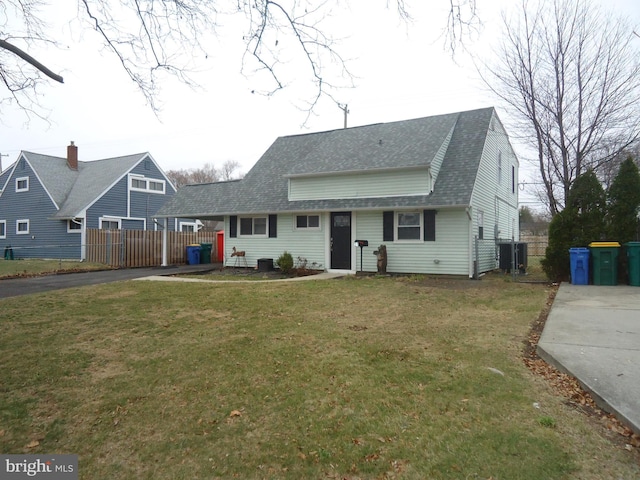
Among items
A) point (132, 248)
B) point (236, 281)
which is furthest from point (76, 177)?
point (236, 281)

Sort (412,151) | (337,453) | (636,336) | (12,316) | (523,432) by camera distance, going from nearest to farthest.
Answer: (337,453) → (523,432) → (636,336) → (12,316) → (412,151)

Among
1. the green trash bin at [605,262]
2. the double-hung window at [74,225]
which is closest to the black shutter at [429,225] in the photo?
the green trash bin at [605,262]

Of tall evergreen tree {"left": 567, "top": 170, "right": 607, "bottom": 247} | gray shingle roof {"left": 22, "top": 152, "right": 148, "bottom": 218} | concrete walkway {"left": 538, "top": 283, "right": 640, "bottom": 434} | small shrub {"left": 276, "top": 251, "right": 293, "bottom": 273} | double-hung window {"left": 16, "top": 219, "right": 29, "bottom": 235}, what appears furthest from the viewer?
double-hung window {"left": 16, "top": 219, "right": 29, "bottom": 235}

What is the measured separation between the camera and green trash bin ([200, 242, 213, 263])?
20188 millimetres

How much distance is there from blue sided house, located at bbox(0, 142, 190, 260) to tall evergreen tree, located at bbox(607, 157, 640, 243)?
2320 centimetres

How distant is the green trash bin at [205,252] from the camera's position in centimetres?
2019

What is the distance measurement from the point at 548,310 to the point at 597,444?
531 cm

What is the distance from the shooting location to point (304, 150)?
18203mm

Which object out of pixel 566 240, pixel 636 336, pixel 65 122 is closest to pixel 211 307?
pixel 65 122

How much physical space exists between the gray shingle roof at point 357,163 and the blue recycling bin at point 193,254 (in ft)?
8.26

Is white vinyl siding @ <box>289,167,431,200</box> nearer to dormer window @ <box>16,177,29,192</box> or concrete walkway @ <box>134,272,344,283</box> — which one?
concrete walkway @ <box>134,272,344,283</box>

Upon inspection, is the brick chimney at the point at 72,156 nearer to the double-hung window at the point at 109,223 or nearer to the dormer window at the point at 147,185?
the dormer window at the point at 147,185

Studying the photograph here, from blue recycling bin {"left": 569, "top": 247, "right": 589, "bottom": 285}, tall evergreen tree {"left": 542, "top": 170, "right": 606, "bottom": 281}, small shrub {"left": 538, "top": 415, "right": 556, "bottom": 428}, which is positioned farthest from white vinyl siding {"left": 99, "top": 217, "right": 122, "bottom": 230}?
small shrub {"left": 538, "top": 415, "right": 556, "bottom": 428}

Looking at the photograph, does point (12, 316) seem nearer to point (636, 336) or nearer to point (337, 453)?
point (337, 453)
